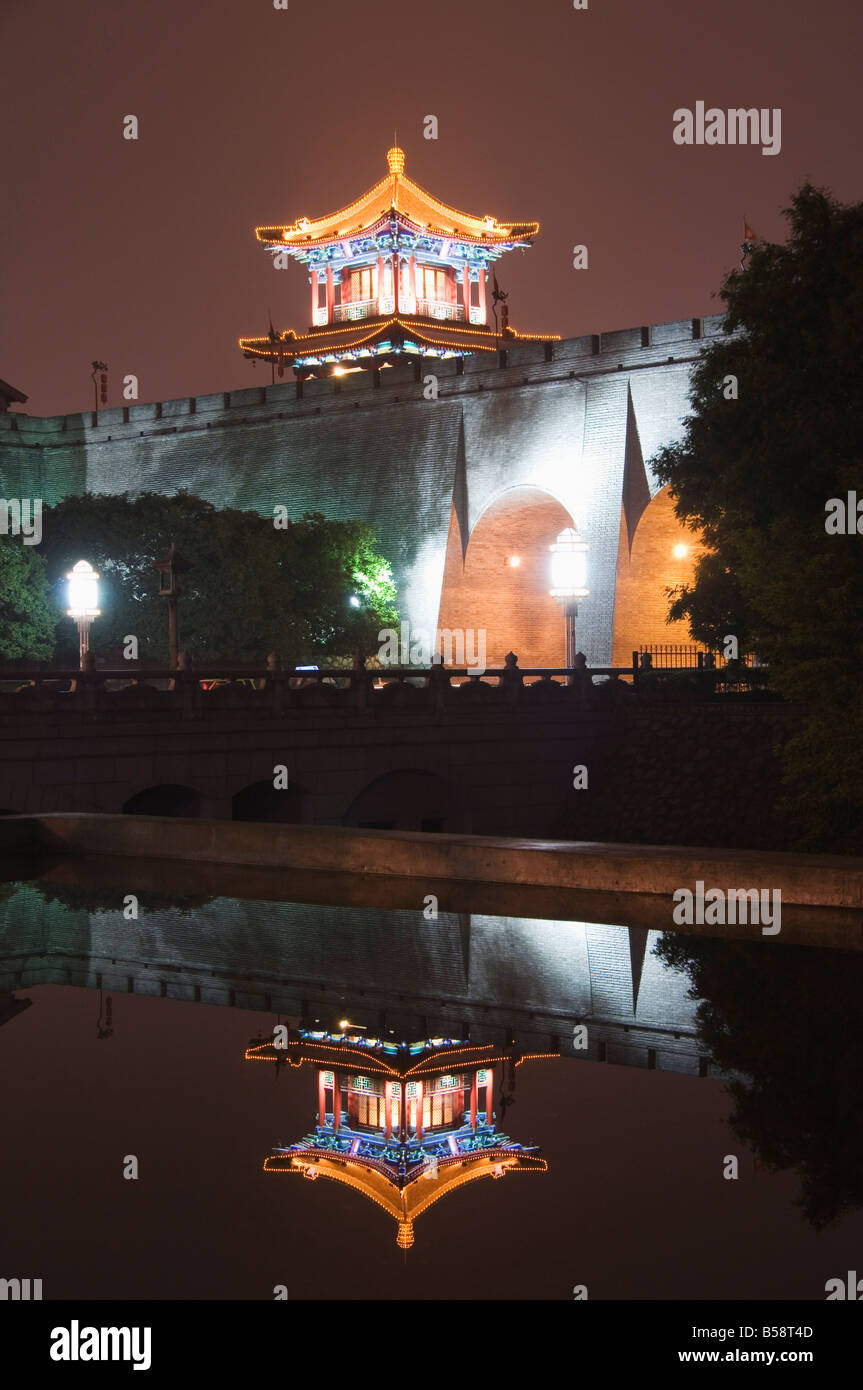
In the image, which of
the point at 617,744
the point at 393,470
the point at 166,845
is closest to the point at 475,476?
the point at 393,470

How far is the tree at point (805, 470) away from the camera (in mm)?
17656

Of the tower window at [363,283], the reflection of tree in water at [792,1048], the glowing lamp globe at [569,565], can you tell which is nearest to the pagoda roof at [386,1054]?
the reflection of tree in water at [792,1048]

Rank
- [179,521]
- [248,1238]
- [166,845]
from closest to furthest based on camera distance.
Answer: [248,1238]
[166,845]
[179,521]

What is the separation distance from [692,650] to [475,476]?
26.1ft

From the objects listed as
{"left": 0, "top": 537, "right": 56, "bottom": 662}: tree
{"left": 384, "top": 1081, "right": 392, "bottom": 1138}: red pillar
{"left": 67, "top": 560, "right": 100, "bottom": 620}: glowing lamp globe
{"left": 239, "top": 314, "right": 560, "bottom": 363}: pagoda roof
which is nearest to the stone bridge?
{"left": 67, "top": 560, "right": 100, "bottom": 620}: glowing lamp globe

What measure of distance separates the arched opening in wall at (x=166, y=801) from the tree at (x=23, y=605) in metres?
15.9

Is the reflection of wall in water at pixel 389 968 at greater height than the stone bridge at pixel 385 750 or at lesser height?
lesser

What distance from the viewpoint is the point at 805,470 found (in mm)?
20453

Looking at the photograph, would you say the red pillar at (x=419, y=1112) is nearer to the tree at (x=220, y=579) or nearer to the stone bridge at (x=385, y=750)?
the stone bridge at (x=385, y=750)

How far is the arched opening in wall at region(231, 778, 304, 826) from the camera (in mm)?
21744

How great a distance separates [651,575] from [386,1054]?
1265 inches

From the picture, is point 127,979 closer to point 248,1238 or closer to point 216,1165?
point 216,1165
